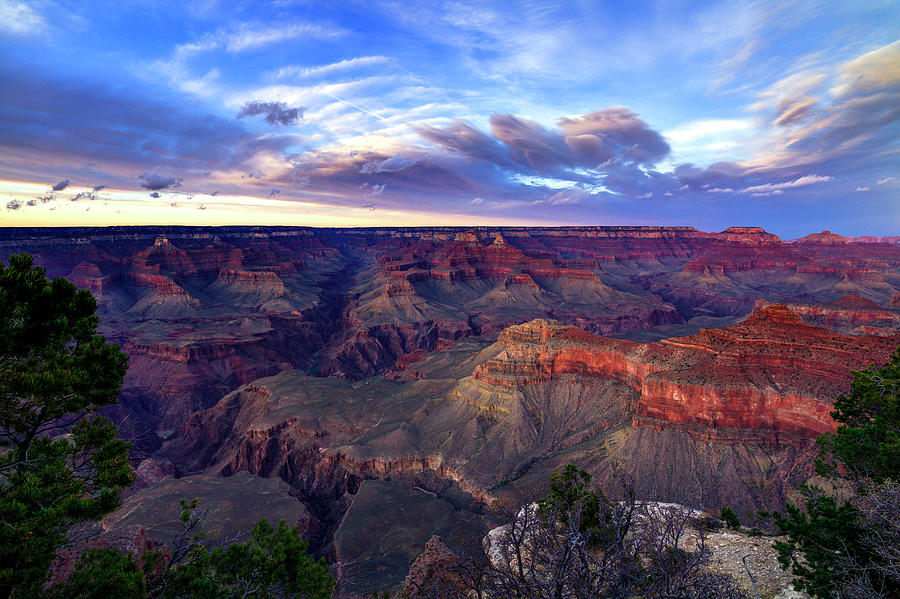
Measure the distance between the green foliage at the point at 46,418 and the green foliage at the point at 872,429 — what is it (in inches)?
1234

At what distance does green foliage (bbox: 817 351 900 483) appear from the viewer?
66.9 ft

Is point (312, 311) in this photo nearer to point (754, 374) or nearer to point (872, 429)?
point (754, 374)

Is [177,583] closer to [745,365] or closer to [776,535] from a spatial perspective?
[776,535]

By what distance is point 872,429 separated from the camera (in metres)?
22.2

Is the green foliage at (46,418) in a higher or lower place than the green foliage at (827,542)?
higher

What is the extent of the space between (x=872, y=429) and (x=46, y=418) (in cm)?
3614

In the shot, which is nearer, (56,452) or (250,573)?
(56,452)

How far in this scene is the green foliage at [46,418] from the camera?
11195 mm

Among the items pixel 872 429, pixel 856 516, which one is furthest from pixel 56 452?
pixel 872 429

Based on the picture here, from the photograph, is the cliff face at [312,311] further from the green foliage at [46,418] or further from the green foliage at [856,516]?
the green foliage at [856,516]

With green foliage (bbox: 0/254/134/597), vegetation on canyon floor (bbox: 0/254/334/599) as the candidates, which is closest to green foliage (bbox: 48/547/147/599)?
vegetation on canyon floor (bbox: 0/254/334/599)

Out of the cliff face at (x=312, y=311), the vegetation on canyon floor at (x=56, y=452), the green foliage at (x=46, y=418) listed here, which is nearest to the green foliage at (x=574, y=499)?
the vegetation on canyon floor at (x=56, y=452)

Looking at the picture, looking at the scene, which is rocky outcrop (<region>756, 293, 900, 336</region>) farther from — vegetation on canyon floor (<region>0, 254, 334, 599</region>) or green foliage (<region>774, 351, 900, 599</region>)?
vegetation on canyon floor (<region>0, 254, 334, 599</region>)

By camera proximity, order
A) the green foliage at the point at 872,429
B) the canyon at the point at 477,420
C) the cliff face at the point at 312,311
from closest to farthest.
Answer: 1. the green foliage at the point at 872,429
2. the canyon at the point at 477,420
3. the cliff face at the point at 312,311
